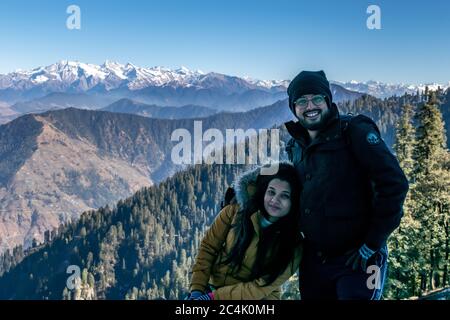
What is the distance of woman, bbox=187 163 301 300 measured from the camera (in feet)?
17.8

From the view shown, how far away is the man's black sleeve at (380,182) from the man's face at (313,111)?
50 cm

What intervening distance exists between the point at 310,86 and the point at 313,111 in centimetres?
31

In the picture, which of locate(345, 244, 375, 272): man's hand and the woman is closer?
locate(345, 244, 375, 272): man's hand

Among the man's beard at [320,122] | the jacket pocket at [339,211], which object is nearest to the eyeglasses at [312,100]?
the man's beard at [320,122]

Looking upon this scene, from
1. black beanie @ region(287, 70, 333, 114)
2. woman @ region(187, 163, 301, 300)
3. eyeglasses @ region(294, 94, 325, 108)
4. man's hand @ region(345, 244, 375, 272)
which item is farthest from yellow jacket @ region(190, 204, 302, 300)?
black beanie @ region(287, 70, 333, 114)

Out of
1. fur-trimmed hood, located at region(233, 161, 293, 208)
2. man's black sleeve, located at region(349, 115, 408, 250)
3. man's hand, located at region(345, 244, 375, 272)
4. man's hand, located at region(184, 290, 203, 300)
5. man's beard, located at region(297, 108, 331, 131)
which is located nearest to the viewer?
man's black sleeve, located at region(349, 115, 408, 250)

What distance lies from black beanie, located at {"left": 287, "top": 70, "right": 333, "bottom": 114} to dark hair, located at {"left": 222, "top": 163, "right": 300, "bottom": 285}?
961 millimetres

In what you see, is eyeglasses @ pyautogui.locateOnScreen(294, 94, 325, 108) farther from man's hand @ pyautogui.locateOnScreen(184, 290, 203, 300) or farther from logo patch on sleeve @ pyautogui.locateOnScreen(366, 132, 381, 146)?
man's hand @ pyautogui.locateOnScreen(184, 290, 203, 300)

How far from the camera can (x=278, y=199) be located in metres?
5.43

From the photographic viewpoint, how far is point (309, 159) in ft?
17.3

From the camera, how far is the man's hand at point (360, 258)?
4.86 meters

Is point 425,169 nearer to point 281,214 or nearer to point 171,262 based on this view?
point 281,214

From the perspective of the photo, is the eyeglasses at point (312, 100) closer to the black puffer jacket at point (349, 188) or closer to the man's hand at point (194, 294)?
the black puffer jacket at point (349, 188)

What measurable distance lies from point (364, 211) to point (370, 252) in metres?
0.46
